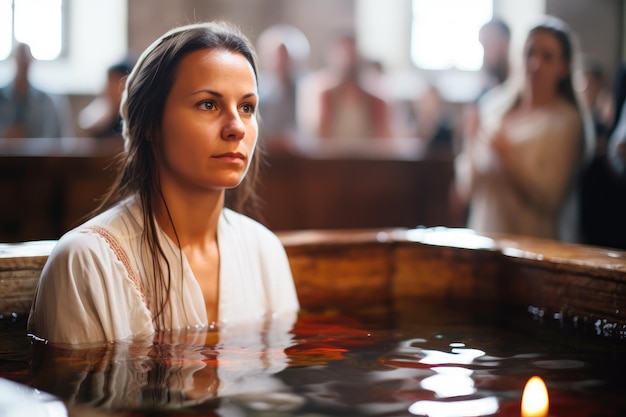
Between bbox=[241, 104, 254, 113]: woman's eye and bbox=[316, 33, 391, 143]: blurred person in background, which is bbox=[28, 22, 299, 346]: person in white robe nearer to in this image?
bbox=[241, 104, 254, 113]: woman's eye

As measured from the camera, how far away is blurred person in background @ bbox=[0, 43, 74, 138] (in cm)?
741

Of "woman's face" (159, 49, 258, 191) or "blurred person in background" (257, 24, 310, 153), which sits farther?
"blurred person in background" (257, 24, 310, 153)

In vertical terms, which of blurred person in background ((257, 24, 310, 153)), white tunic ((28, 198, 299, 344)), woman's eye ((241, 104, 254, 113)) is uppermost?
blurred person in background ((257, 24, 310, 153))

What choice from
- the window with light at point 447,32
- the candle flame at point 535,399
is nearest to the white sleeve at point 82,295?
the candle flame at point 535,399

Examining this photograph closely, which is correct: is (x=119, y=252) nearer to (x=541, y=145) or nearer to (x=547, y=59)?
(x=541, y=145)

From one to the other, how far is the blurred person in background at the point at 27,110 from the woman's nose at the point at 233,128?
18.1 feet

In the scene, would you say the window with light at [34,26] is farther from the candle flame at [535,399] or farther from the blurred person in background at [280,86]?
the candle flame at [535,399]

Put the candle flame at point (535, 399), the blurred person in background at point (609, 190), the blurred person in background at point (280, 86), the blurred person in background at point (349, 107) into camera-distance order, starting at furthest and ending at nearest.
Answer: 1. the blurred person in background at point (349, 107)
2. the blurred person in background at point (280, 86)
3. the blurred person in background at point (609, 190)
4. the candle flame at point (535, 399)

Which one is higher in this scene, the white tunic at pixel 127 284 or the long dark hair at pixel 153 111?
the long dark hair at pixel 153 111

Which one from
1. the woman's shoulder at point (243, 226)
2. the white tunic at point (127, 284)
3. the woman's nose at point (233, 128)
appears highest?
the woman's nose at point (233, 128)

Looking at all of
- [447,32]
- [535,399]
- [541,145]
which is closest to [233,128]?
[535,399]

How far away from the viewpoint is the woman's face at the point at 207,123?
2.29 metres

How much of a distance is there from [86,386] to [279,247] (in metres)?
1.09

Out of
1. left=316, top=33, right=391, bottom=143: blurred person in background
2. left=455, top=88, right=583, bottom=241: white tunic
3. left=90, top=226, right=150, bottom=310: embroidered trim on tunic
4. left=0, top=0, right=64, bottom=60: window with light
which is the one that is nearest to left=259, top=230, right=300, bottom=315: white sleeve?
left=90, top=226, right=150, bottom=310: embroidered trim on tunic
